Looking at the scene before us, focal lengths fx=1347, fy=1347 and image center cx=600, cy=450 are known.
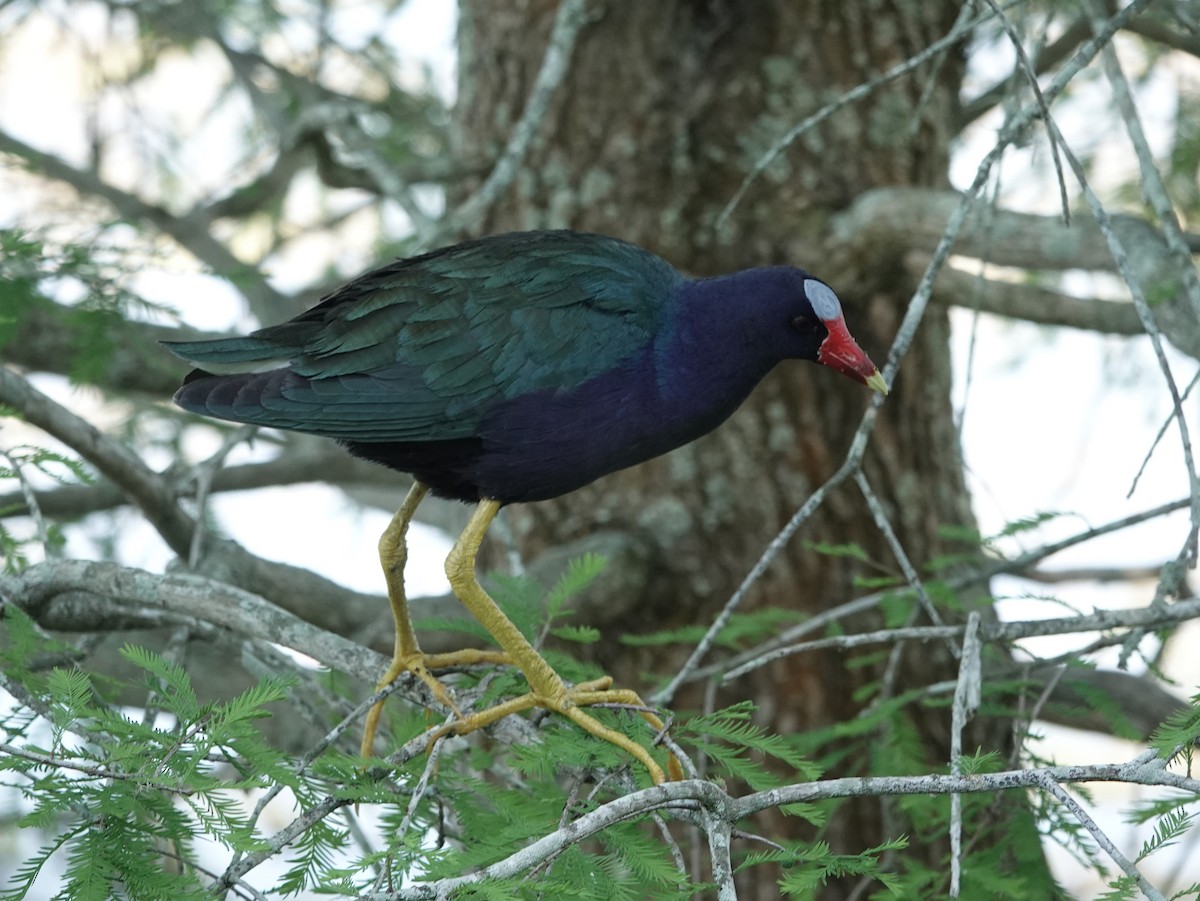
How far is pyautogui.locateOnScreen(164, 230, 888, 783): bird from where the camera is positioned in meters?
2.84

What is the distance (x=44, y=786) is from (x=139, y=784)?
0.13 m

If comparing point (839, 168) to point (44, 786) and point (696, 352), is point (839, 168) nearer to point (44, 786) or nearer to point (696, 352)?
point (696, 352)

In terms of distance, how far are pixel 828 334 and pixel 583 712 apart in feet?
3.28

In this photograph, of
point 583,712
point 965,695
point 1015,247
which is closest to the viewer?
point 965,695

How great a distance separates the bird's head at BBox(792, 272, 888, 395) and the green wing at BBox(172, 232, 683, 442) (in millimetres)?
A: 317

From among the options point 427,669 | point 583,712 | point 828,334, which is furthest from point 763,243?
point 583,712

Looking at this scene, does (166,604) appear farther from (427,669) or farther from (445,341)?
(445,341)

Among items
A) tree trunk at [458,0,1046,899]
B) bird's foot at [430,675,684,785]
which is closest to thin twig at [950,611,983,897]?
bird's foot at [430,675,684,785]

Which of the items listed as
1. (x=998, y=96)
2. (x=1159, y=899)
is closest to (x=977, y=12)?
(x=998, y=96)

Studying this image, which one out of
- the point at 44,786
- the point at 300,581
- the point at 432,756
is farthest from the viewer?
the point at 300,581

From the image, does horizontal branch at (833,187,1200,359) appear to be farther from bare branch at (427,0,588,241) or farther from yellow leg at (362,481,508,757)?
yellow leg at (362,481,508,757)

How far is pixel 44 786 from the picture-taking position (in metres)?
1.99

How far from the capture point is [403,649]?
9.91 feet

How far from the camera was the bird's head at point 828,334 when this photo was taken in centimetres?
299
